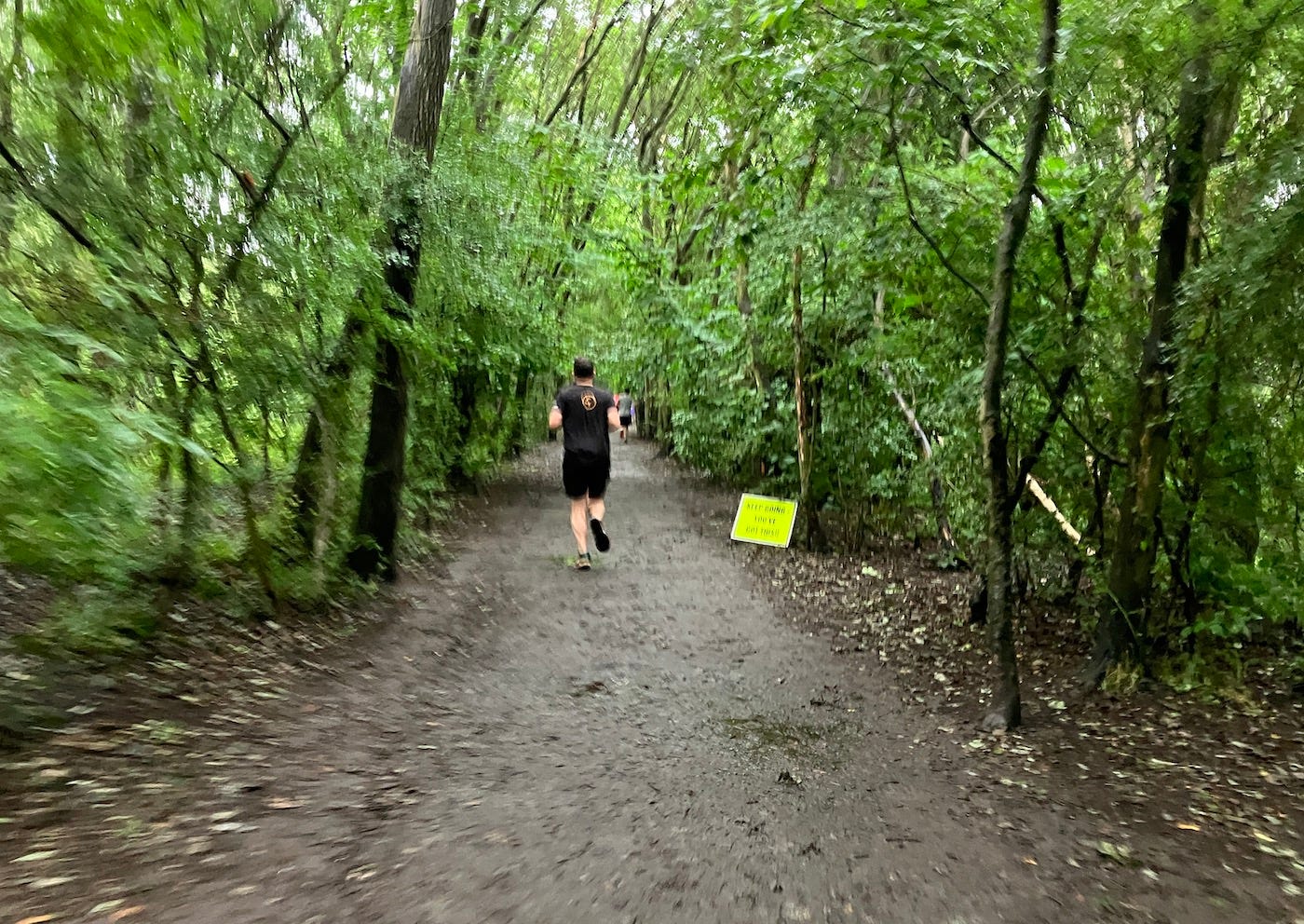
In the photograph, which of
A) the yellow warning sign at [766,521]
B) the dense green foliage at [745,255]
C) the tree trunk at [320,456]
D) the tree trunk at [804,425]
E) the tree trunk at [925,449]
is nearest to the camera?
the dense green foliage at [745,255]

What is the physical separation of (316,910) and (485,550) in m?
6.94

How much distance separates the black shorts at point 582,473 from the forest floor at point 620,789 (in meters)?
2.14

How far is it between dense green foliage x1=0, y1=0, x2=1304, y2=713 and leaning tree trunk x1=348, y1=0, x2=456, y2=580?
17 cm

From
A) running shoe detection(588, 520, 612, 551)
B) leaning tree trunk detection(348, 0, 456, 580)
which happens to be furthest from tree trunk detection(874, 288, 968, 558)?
leaning tree trunk detection(348, 0, 456, 580)

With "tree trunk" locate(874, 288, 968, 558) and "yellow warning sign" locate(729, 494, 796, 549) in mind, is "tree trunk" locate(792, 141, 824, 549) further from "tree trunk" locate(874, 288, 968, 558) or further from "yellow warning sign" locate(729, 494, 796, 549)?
"tree trunk" locate(874, 288, 968, 558)

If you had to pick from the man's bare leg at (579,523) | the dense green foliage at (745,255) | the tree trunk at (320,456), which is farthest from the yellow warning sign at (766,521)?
the tree trunk at (320,456)

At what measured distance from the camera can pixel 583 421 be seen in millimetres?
8625

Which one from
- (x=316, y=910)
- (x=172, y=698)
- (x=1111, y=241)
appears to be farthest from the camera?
(x=1111, y=241)

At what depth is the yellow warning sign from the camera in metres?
10.5

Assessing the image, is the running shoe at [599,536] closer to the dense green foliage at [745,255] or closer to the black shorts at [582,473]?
the black shorts at [582,473]

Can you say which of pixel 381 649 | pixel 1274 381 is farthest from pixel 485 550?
pixel 1274 381

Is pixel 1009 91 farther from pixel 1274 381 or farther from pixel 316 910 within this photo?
pixel 316 910

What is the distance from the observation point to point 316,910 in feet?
8.78

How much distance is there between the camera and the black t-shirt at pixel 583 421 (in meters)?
8.59
